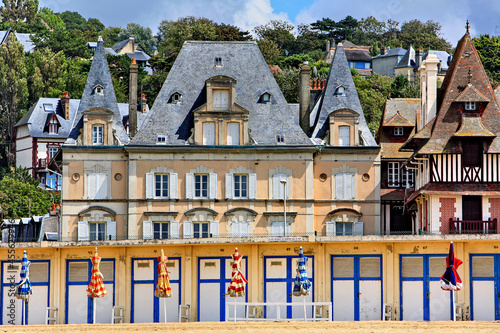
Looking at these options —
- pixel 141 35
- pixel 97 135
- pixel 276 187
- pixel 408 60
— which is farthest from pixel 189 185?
pixel 141 35

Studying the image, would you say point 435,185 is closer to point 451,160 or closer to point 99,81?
point 451,160

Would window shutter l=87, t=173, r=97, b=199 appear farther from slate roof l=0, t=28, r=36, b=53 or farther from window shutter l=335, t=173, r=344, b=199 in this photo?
slate roof l=0, t=28, r=36, b=53

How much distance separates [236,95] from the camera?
62.0m

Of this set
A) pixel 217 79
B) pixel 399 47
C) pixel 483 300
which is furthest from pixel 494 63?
pixel 483 300

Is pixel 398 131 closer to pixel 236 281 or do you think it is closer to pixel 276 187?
pixel 276 187

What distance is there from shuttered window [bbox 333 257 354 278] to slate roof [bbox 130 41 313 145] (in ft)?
45.8

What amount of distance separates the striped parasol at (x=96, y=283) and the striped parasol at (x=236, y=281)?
205 inches

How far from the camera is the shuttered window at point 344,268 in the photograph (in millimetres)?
47250

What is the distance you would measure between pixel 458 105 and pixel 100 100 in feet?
66.8

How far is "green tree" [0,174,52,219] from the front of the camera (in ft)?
A: 258

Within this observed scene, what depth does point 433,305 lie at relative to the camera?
46781mm

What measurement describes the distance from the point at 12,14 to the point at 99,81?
98108mm

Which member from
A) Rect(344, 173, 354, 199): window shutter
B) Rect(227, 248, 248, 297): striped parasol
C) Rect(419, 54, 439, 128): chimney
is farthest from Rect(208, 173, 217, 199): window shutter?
Rect(227, 248, 248, 297): striped parasol

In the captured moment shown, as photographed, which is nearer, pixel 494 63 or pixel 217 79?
pixel 217 79
